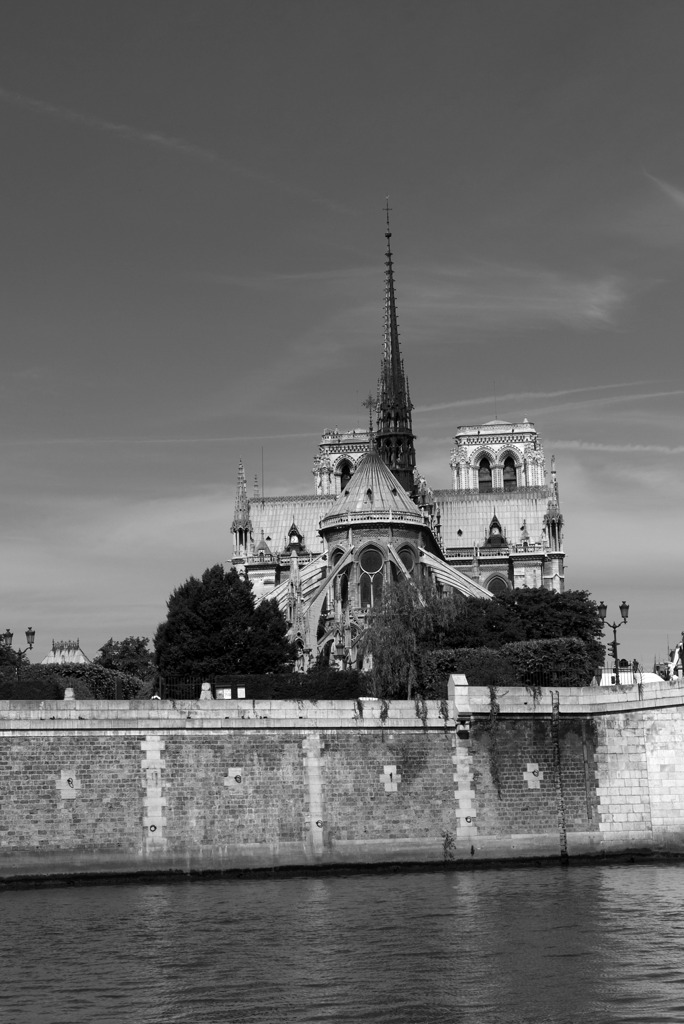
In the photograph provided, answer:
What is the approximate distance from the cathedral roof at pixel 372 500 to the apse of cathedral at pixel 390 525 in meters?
0.09

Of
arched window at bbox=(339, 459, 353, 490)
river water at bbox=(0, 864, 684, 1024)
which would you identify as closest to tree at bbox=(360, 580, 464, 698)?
river water at bbox=(0, 864, 684, 1024)

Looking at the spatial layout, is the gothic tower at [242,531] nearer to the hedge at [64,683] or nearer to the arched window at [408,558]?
the arched window at [408,558]

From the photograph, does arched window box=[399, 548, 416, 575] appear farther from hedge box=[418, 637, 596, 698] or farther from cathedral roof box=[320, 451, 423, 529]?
hedge box=[418, 637, 596, 698]

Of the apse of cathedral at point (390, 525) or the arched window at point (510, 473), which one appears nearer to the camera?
the apse of cathedral at point (390, 525)

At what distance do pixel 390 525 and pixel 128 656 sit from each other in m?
28.3

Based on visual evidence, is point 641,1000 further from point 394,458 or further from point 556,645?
point 394,458

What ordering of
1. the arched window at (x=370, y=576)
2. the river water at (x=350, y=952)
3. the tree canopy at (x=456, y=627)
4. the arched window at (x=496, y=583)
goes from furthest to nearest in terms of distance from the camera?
the arched window at (x=496, y=583) → the arched window at (x=370, y=576) → the tree canopy at (x=456, y=627) → the river water at (x=350, y=952)

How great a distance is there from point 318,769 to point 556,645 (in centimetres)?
2213

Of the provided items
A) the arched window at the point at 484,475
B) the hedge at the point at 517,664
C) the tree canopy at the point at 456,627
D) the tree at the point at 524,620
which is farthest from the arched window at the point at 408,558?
the arched window at the point at 484,475

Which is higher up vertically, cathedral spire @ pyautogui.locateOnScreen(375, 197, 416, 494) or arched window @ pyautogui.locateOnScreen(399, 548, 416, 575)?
cathedral spire @ pyautogui.locateOnScreen(375, 197, 416, 494)

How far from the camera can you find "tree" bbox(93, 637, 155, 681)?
113438mm

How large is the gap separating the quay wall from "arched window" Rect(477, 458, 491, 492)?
102680 millimetres

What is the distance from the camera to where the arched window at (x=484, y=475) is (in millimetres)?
150837

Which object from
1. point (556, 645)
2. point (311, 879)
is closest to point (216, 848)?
point (311, 879)
